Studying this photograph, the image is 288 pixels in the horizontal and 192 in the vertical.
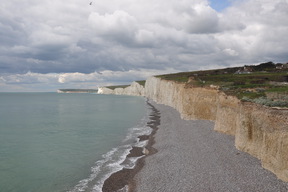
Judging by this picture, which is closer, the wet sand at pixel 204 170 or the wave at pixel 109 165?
the wet sand at pixel 204 170

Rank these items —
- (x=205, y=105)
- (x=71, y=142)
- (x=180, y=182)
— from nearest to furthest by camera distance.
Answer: (x=180, y=182) → (x=71, y=142) → (x=205, y=105)

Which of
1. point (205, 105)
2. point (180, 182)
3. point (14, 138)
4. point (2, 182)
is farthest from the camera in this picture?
point (205, 105)

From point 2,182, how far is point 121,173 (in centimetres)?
791

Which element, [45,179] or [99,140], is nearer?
[45,179]

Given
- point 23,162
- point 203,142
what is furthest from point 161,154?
point 23,162

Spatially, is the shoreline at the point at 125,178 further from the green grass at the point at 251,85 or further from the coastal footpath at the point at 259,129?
the green grass at the point at 251,85

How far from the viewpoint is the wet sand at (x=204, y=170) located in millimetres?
12703

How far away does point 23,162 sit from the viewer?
65.2 feet

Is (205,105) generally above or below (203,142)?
above

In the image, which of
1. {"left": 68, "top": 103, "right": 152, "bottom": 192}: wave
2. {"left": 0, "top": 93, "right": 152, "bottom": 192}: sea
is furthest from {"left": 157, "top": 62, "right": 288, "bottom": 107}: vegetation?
{"left": 0, "top": 93, "right": 152, "bottom": 192}: sea

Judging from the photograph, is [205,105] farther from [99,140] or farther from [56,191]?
[56,191]

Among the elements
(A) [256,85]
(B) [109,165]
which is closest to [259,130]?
(B) [109,165]

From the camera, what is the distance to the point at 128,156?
68.9 feet

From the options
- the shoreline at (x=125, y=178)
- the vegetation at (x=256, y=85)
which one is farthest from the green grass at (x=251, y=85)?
the shoreline at (x=125, y=178)
